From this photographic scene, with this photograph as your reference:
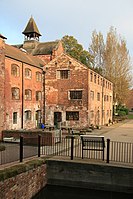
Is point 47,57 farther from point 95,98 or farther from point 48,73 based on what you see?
point 95,98

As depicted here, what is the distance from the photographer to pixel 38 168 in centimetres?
1057

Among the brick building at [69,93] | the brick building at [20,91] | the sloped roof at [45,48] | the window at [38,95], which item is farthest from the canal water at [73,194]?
the sloped roof at [45,48]

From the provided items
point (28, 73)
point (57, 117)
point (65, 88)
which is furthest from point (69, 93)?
point (28, 73)

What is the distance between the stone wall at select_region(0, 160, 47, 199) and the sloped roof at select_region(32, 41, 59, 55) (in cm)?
2953

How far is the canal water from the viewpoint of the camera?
1042cm

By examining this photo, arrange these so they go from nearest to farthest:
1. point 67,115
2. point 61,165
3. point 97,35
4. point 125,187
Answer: point 125,187
point 61,165
point 67,115
point 97,35

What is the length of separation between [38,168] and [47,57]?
Answer: 1130 inches

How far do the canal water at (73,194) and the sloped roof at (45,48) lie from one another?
2958cm

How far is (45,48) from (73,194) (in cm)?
3190

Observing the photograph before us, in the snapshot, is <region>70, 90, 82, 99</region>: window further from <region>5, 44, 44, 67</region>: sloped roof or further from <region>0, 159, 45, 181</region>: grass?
<region>0, 159, 45, 181</region>: grass

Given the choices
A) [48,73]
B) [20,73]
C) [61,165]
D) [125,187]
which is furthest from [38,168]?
[48,73]

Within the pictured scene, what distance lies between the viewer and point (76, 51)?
49.4 metres

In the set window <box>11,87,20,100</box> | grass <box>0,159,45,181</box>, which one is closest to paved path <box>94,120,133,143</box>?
window <box>11,87,20,100</box>

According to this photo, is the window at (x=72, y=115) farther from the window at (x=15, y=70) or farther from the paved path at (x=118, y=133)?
the window at (x=15, y=70)
